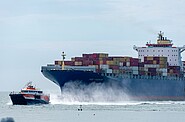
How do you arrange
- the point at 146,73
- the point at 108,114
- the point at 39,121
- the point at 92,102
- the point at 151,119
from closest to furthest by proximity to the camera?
the point at 39,121 < the point at 151,119 < the point at 108,114 < the point at 92,102 < the point at 146,73

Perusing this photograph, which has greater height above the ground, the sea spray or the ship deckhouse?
the ship deckhouse

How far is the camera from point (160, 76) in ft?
439

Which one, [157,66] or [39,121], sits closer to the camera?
[39,121]

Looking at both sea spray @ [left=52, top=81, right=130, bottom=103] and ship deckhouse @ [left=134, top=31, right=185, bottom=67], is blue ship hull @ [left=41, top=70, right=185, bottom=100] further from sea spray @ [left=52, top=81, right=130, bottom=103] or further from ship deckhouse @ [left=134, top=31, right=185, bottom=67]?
ship deckhouse @ [left=134, top=31, right=185, bottom=67]

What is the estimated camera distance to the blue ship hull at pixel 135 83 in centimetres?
11969

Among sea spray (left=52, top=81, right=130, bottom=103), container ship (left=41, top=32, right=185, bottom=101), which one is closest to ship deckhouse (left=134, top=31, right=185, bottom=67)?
container ship (left=41, top=32, right=185, bottom=101)

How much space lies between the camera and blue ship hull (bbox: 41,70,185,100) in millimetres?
119688

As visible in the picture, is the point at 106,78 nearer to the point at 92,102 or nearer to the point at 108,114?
the point at 92,102

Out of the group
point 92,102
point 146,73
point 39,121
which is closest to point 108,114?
point 39,121

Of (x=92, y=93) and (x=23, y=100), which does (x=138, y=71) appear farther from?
(x=23, y=100)

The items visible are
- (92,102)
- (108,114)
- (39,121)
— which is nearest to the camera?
(39,121)

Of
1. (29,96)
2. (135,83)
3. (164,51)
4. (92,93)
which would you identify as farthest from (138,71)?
(29,96)

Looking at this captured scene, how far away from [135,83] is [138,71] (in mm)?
2068

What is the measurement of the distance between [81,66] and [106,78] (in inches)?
176
